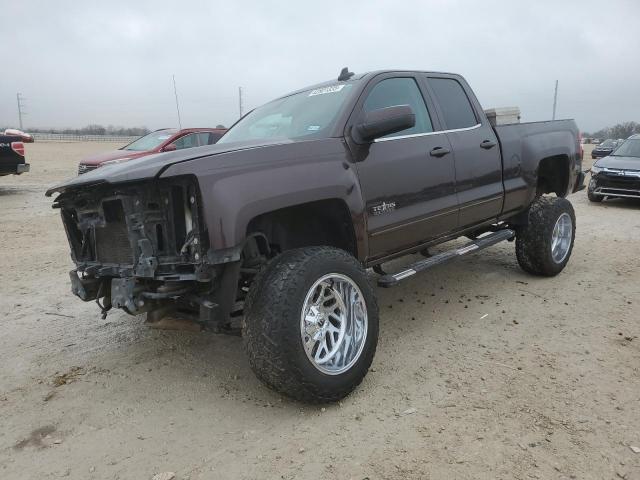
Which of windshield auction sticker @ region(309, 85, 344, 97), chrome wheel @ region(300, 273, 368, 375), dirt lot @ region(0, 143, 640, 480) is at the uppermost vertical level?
windshield auction sticker @ region(309, 85, 344, 97)

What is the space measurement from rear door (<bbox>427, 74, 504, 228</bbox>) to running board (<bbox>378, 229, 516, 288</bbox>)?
0.20 meters

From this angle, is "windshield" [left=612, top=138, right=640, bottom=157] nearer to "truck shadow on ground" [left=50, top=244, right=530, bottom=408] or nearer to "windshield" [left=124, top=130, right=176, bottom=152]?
"truck shadow on ground" [left=50, top=244, right=530, bottom=408]

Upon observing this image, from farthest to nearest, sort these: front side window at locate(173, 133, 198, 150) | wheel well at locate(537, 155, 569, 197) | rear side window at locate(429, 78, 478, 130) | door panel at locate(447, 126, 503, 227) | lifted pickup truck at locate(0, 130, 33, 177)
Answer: lifted pickup truck at locate(0, 130, 33, 177) < front side window at locate(173, 133, 198, 150) < wheel well at locate(537, 155, 569, 197) < rear side window at locate(429, 78, 478, 130) < door panel at locate(447, 126, 503, 227)

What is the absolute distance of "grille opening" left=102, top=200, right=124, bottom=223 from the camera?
2893 mm

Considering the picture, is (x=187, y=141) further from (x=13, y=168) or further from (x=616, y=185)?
(x=616, y=185)

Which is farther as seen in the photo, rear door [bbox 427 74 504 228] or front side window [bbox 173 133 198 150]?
front side window [bbox 173 133 198 150]

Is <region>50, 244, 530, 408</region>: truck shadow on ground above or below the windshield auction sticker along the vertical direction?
below

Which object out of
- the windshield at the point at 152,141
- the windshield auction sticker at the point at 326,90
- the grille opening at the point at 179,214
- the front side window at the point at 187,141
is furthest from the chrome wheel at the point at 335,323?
the windshield at the point at 152,141

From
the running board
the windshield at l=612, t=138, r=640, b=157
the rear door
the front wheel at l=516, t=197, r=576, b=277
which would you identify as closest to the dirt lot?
the front wheel at l=516, t=197, r=576, b=277

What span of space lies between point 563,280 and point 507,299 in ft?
3.19

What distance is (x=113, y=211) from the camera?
294cm

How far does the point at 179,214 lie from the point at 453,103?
2815 millimetres

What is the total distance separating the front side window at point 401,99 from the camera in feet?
12.1

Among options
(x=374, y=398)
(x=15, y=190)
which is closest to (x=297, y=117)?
(x=374, y=398)
